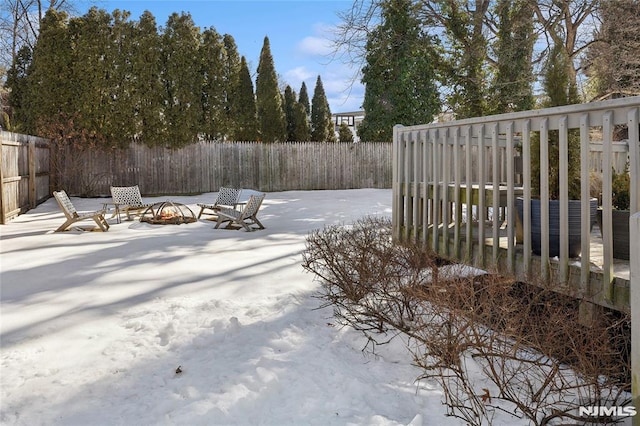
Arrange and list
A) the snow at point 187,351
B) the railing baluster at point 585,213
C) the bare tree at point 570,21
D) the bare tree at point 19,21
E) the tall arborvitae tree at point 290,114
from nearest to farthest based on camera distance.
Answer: the snow at point 187,351, the railing baluster at point 585,213, the bare tree at point 570,21, the bare tree at point 19,21, the tall arborvitae tree at point 290,114

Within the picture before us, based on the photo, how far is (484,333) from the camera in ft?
8.70

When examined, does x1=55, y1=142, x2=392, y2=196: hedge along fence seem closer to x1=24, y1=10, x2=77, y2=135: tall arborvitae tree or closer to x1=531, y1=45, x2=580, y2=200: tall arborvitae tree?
x1=24, y1=10, x2=77, y2=135: tall arborvitae tree

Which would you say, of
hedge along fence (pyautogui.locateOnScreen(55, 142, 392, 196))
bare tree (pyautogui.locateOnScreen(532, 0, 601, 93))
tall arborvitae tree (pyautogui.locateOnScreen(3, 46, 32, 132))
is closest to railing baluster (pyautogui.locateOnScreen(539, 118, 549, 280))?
bare tree (pyautogui.locateOnScreen(532, 0, 601, 93))

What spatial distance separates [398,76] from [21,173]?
1169 centimetres

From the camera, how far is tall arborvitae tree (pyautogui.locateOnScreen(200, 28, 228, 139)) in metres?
15.6

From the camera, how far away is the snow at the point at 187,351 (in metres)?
2.38

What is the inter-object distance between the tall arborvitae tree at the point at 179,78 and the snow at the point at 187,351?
9758mm

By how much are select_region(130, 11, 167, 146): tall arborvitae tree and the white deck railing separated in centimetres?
1127

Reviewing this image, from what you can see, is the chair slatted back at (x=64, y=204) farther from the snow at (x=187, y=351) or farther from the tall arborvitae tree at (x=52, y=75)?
the tall arborvitae tree at (x=52, y=75)

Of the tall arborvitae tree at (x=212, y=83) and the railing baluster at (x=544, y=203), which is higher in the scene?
the tall arborvitae tree at (x=212, y=83)

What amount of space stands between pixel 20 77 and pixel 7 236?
1068 centimetres

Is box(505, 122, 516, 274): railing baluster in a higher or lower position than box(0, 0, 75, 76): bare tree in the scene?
lower

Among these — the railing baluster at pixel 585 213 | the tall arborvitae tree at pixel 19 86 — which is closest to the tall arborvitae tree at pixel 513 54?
the railing baluster at pixel 585 213

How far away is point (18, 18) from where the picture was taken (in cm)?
1928
